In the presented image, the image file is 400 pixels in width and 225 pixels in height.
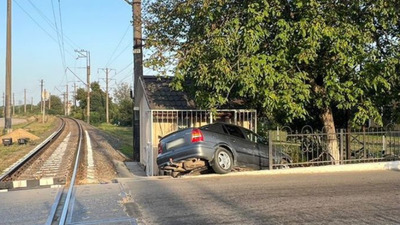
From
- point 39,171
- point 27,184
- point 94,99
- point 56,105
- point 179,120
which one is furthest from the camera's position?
point 56,105

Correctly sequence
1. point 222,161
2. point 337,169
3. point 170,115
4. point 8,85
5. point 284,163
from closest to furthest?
point 222,161
point 337,169
point 284,163
point 170,115
point 8,85

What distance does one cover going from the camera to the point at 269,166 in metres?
12.2

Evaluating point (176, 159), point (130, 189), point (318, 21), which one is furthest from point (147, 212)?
point (318, 21)

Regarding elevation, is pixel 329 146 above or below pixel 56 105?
below

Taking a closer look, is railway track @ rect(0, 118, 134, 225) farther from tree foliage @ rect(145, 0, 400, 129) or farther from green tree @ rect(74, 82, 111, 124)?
green tree @ rect(74, 82, 111, 124)

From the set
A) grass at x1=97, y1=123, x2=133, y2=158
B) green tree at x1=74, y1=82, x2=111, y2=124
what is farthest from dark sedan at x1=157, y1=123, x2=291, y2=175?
green tree at x1=74, y1=82, x2=111, y2=124

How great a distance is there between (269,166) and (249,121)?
10.7 feet

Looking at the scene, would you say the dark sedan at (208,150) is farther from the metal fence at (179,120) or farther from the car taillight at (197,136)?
the metal fence at (179,120)

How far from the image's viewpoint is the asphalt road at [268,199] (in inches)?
257

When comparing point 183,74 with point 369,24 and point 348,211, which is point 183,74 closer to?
point 369,24

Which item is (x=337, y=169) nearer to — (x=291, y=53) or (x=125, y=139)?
(x=291, y=53)

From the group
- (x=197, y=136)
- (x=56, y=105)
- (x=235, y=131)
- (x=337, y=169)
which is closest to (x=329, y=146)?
(x=337, y=169)

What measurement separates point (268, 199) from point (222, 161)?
371cm

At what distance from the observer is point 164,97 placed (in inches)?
579
